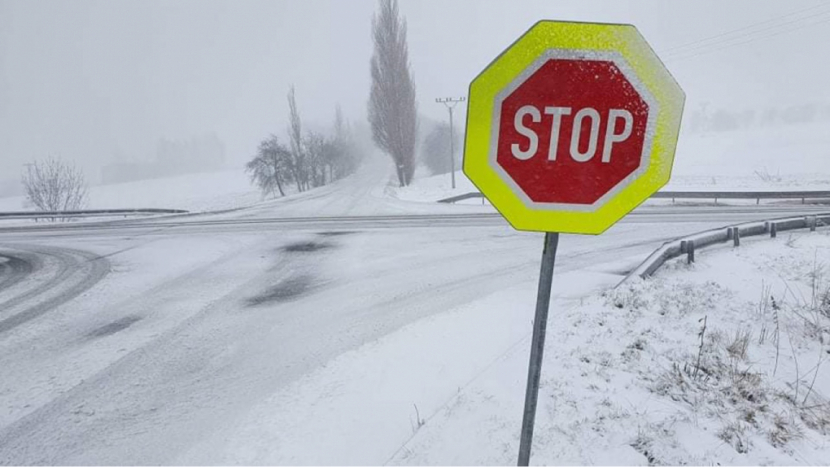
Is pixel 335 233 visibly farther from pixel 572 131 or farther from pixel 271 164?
pixel 271 164

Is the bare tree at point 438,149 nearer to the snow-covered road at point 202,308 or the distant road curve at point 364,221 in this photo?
the distant road curve at point 364,221

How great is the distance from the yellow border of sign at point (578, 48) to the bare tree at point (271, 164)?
41235mm

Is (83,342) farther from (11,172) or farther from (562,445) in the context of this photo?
(11,172)

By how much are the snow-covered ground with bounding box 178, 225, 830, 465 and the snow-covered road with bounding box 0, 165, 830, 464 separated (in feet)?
1.60

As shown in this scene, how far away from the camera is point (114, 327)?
5.12 meters

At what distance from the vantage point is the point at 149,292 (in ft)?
21.1

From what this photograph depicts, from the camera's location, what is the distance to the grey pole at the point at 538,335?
1.36 m

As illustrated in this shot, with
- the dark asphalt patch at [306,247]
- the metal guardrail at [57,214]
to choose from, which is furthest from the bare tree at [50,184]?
the dark asphalt patch at [306,247]

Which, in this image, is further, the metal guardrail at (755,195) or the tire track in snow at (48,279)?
the metal guardrail at (755,195)

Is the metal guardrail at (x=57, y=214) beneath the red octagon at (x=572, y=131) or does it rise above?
beneath

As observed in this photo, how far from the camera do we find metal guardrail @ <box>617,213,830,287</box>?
616 cm

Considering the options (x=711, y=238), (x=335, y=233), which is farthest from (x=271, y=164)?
(x=711, y=238)

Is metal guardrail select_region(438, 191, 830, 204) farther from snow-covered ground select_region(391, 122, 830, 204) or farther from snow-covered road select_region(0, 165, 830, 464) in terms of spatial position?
snow-covered road select_region(0, 165, 830, 464)

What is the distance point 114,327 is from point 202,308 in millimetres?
1029
